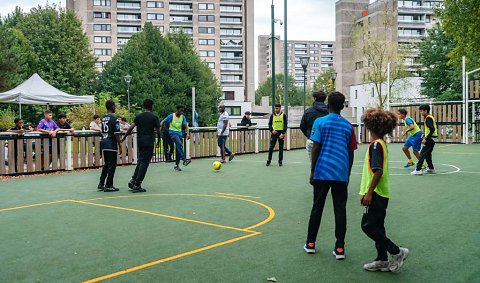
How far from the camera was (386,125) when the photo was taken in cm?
522

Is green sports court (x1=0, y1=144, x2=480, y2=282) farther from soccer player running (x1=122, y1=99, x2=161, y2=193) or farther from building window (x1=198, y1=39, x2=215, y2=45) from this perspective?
building window (x1=198, y1=39, x2=215, y2=45)

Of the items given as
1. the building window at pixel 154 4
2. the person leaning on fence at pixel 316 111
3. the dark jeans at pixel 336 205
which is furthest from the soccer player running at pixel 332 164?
the building window at pixel 154 4

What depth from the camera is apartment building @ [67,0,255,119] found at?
313ft

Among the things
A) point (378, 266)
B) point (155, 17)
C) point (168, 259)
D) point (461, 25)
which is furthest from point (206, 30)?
point (378, 266)

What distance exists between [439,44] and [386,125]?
4532cm

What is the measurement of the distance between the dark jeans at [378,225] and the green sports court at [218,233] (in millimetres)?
259

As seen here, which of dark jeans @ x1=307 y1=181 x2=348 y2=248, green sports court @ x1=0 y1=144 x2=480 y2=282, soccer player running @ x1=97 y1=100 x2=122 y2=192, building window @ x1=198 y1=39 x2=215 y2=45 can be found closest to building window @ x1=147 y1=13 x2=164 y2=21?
building window @ x1=198 y1=39 x2=215 y2=45

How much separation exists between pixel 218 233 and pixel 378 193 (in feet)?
8.40

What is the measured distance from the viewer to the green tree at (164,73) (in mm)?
51969

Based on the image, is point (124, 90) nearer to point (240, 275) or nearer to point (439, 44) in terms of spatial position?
point (439, 44)

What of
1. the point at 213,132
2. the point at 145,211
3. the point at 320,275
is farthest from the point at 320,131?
the point at 213,132

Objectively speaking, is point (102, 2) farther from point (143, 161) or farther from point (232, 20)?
point (143, 161)

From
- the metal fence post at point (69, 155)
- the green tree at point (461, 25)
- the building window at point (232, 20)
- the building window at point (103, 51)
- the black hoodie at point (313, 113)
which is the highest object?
the building window at point (232, 20)

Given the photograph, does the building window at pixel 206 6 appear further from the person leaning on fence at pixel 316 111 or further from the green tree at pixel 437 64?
the person leaning on fence at pixel 316 111
